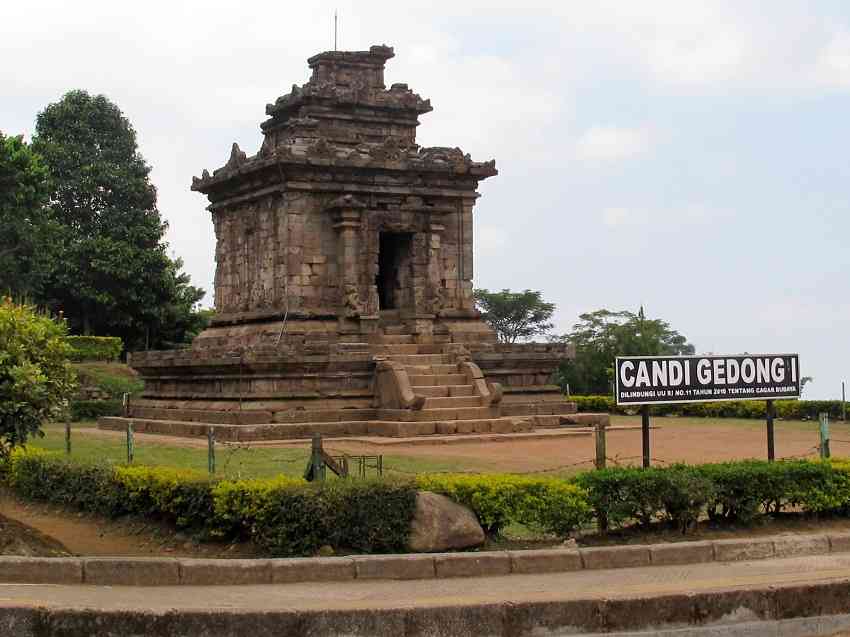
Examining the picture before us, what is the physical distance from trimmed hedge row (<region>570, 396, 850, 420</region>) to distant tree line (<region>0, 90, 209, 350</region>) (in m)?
19.9

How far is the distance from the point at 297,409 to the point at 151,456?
534cm

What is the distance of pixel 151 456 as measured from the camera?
19.6 m

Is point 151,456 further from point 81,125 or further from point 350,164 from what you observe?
point 81,125

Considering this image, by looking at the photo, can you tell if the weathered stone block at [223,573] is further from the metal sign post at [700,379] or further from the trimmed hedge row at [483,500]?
the metal sign post at [700,379]

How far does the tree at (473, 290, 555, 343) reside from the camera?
2470 inches

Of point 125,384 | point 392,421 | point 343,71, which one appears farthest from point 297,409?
point 125,384

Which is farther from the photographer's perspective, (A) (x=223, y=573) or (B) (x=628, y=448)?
(B) (x=628, y=448)

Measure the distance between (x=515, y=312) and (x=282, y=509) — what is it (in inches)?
2056

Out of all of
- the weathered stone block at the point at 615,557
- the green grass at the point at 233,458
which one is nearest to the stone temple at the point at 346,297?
the green grass at the point at 233,458

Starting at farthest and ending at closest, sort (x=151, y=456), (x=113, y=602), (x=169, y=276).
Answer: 1. (x=169, y=276)
2. (x=151, y=456)
3. (x=113, y=602)

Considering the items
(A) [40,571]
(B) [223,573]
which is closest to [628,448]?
(B) [223,573]

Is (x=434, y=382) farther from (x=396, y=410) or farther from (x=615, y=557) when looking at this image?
(x=615, y=557)

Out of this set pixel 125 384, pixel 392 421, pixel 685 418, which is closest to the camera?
pixel 392 421

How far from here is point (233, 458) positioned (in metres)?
19.0
